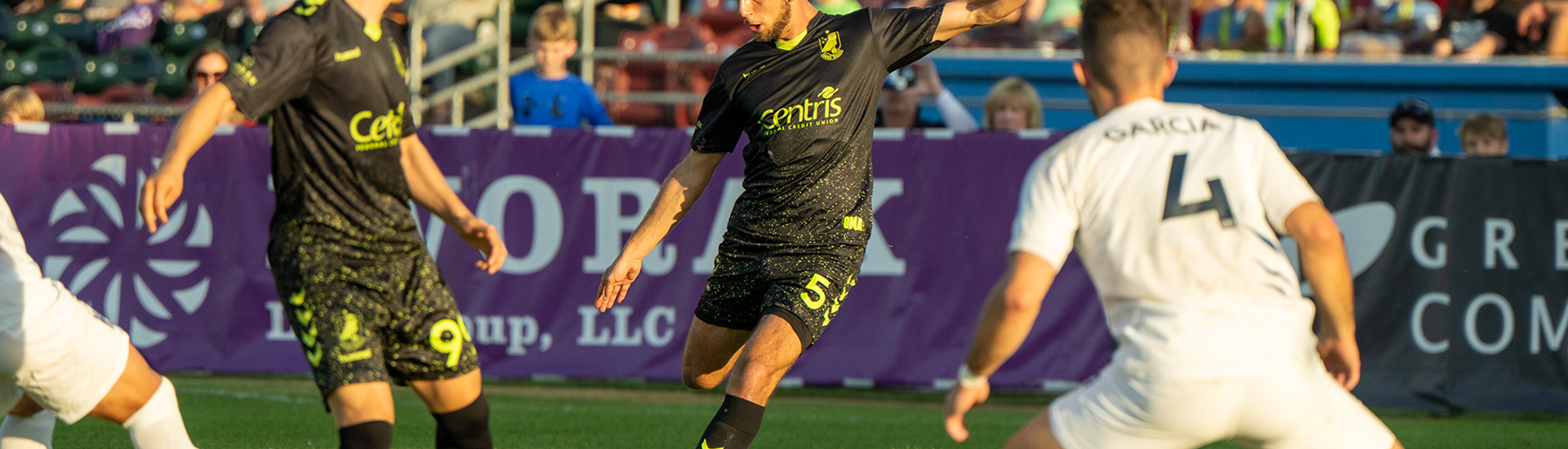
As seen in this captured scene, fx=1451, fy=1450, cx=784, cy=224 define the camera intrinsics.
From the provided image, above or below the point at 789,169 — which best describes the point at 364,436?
below

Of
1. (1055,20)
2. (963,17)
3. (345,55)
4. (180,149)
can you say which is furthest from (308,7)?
(1055,20)

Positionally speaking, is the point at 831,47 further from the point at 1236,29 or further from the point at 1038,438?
the point at 1236,29

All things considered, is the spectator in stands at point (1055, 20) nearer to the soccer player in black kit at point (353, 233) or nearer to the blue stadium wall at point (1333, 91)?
the blue stadium wall at point (1333, 91)

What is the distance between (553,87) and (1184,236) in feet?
22.3

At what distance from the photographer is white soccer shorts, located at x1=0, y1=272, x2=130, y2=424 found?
3.59 m

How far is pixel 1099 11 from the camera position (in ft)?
10.4

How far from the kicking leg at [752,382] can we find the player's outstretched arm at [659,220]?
0.49 metres

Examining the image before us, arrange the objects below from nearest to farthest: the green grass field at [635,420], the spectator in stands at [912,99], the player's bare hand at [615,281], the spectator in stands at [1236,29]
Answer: the player's bare hand at [615,281], the green grass field at [635,420], the spectator in stands at [912,99], the spectator in stands at [1236,29]

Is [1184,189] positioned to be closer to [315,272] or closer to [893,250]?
[315,272]

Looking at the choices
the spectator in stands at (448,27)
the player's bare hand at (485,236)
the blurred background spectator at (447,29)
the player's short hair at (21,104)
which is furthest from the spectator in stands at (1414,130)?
the player's short hair at (21,104)

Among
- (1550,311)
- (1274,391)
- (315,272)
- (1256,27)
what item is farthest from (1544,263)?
(315,272)

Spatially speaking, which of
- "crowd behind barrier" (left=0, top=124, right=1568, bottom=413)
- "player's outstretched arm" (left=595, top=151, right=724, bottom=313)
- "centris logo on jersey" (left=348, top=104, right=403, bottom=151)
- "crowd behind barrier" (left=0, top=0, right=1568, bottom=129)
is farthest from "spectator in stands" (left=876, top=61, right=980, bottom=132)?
"centris logo on jersey" (left=348, top=104, right=403, bottom=151)

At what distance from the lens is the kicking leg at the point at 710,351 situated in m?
4.94

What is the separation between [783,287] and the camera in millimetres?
4703
